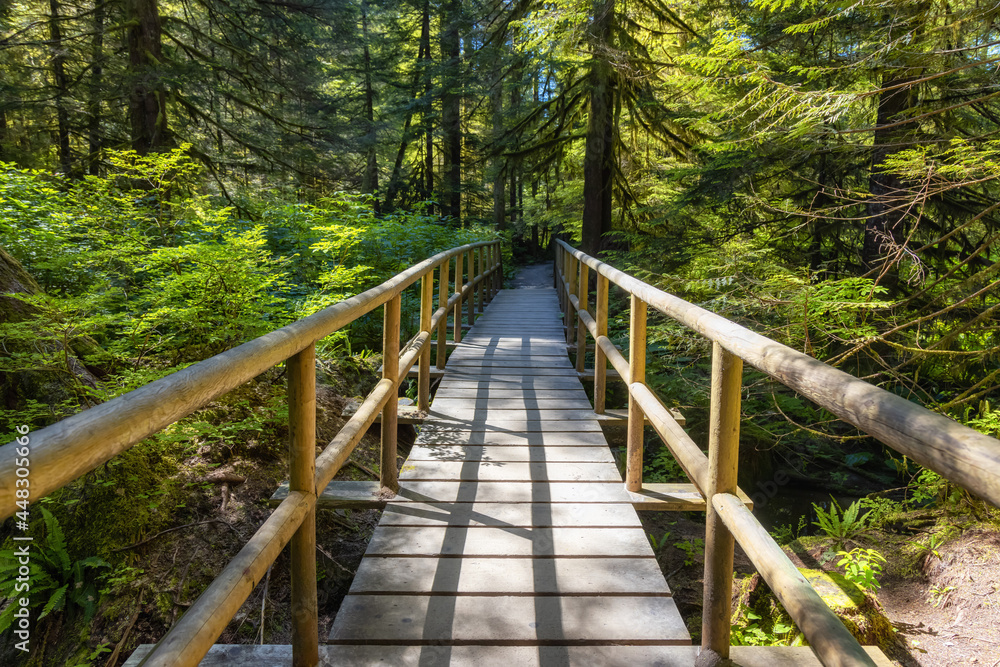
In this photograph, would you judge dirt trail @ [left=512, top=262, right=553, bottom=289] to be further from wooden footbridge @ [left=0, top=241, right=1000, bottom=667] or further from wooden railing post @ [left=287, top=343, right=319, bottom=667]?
wooden railing post @ [left=287, top=343, right=319, bottom=667]

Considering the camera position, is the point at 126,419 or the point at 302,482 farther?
the point at 302,482

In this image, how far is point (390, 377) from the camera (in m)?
3.24

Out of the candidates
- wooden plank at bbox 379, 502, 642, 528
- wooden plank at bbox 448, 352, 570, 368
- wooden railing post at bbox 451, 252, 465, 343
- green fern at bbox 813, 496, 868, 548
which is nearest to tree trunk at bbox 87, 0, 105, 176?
wooden railing post at bbox 451, 252, 465, 343

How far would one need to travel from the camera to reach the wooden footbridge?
106cm

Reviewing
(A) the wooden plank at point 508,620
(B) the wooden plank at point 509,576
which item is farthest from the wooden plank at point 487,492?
(A) the wooden plank at point 508,620

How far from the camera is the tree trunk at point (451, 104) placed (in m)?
16.7

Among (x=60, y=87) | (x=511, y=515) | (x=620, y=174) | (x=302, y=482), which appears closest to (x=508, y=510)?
(x=511, y=515)

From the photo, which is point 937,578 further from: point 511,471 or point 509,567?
point 509,567

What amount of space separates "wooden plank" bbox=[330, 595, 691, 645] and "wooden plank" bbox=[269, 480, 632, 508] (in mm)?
755

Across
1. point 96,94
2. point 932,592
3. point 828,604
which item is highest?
point 96,94

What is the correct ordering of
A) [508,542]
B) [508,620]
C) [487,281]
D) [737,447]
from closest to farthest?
1. [737,447]
2. [508,620]
3. [508,542]
4. [487,281]

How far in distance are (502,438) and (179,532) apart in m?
2.08

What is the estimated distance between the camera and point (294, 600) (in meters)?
1.89

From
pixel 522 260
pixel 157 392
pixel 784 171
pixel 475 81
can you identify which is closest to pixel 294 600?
pixel 157 392
